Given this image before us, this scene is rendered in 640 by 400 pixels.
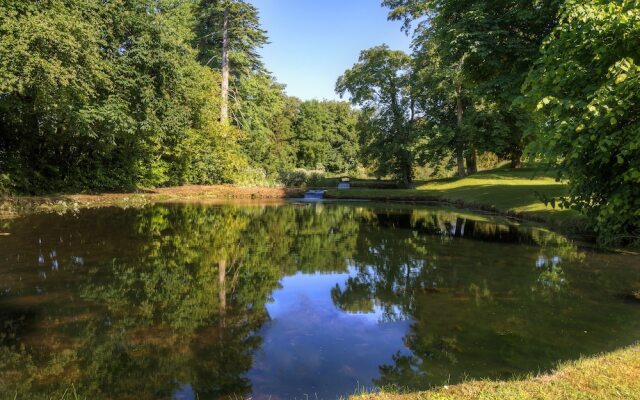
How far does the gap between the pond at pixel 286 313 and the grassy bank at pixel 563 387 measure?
606 millimetres

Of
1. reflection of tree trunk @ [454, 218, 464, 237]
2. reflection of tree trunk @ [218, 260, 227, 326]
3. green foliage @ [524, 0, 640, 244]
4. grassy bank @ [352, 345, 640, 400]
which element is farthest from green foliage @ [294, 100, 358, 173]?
grassy bank @ [352, 345, 640, 400]

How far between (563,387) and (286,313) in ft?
14.4

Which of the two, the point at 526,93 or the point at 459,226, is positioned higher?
the point at 526,93

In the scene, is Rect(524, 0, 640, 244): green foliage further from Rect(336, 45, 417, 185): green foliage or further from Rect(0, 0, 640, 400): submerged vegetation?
Rect(336, 45, 417, 185): green foliage

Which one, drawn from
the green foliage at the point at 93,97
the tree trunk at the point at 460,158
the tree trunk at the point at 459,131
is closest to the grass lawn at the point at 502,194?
the tree trunk at the point at 460,158

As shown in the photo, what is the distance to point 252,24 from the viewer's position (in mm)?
41125

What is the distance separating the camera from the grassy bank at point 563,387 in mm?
3982

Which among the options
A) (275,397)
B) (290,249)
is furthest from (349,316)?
(290,249)

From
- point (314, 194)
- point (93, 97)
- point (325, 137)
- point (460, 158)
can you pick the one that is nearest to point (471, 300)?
point (93, 97)

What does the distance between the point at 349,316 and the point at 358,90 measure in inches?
1503

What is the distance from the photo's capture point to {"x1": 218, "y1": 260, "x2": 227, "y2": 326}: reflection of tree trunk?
7.31m

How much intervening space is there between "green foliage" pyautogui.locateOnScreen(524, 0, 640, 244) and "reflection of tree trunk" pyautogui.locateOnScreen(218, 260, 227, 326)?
19.1 feet

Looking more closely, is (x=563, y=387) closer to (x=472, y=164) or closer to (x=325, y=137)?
(x=472, y=164)

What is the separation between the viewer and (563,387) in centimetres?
413
